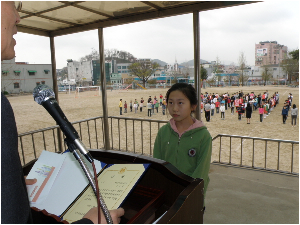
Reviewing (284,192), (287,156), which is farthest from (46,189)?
(287,156)

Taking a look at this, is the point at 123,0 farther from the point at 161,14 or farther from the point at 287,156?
the point at 287,156

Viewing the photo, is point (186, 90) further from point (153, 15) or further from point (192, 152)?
point (153, 15)

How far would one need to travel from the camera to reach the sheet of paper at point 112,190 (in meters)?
0.75

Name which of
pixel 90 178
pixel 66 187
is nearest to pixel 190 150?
pixel 66 187

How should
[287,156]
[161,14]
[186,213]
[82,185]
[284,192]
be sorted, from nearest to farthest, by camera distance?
[186,213] < [82,185] < [284,192] < [161,14] < [287,156]

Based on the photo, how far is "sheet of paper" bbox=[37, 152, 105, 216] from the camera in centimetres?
82

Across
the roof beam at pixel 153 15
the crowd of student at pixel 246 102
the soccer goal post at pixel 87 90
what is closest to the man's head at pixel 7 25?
the roof beam at pixel 153 15

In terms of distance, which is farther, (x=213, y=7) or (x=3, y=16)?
(x=213, y=7)

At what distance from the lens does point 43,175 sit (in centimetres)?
92

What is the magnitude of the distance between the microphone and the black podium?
254mm

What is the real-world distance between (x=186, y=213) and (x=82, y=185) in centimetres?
43

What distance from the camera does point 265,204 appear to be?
2.30 metres

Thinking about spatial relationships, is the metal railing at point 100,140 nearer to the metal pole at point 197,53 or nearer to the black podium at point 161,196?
the black podium at point 161,196

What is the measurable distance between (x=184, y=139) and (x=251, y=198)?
4.81ft
